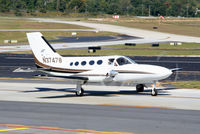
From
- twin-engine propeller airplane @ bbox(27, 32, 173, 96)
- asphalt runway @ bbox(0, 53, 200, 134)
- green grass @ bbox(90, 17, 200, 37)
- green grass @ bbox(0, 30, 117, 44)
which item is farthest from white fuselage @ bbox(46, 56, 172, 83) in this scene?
green grass @ bbox(90, 17, 200, 37)

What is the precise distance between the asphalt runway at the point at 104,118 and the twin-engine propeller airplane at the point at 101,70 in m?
3.86

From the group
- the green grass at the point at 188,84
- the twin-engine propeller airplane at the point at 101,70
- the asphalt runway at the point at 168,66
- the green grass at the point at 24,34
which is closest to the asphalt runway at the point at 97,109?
the twin-engine propeller airplane at the point at 101,70

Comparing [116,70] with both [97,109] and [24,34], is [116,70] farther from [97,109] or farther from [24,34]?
[24,34]

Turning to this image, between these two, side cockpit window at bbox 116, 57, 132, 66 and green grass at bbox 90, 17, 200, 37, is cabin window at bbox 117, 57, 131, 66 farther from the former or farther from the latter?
green grass at bbox 90, 17, 200, 37

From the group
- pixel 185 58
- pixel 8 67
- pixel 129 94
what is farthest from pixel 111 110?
pixel 185 58

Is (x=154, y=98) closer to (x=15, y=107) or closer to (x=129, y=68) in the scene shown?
(x=129, y=68)

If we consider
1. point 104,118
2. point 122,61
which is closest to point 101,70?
point 122,61

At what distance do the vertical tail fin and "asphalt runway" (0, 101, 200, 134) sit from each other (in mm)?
6157

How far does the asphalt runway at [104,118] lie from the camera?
1798 cm

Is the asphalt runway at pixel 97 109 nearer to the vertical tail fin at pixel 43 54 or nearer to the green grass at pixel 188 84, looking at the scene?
the green grass at pixel 188 84

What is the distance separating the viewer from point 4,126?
1841 centimetres

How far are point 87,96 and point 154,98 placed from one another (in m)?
4.53

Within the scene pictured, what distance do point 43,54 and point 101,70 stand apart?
5.10m

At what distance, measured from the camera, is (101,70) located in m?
27.8
